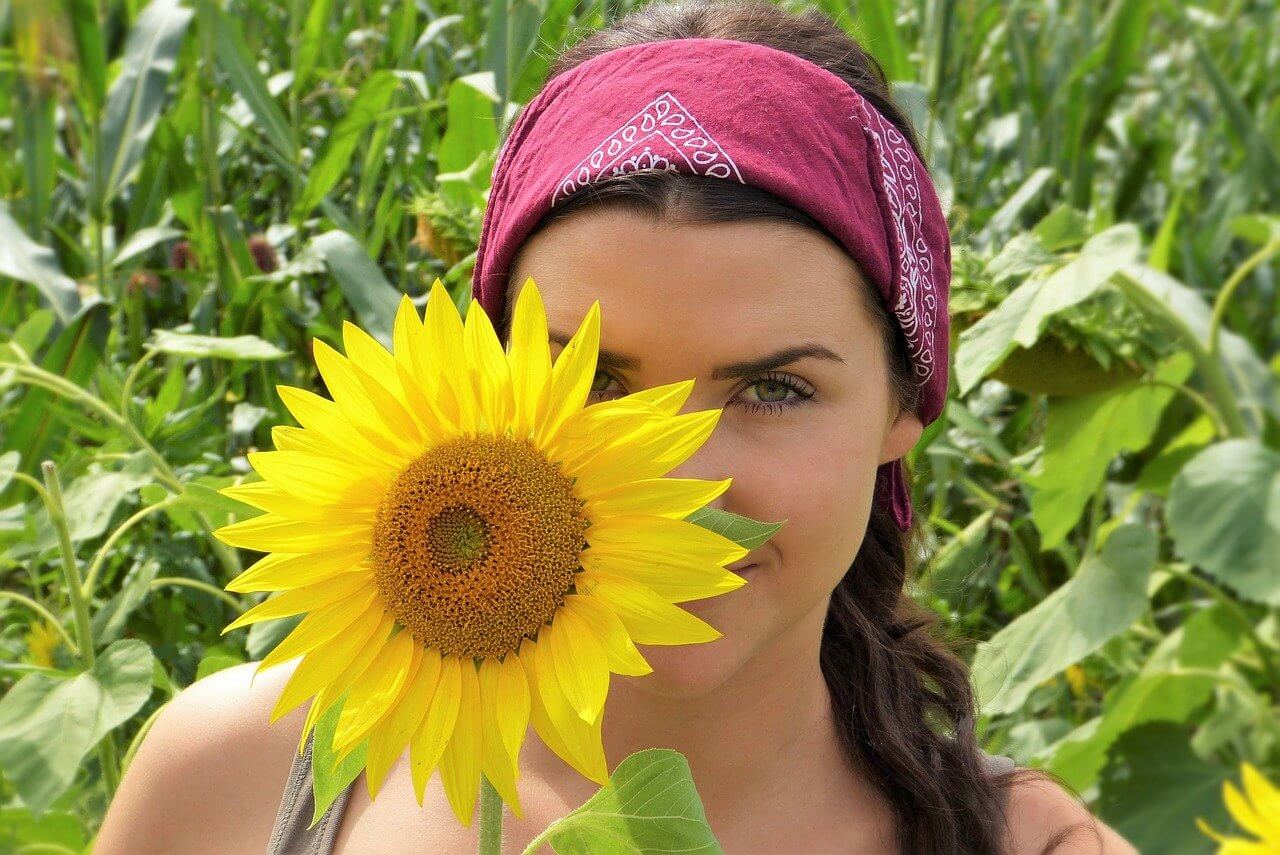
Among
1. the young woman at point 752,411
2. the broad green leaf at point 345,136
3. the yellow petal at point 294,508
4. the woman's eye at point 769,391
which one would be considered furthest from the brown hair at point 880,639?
the broad green leaf at point 345,136

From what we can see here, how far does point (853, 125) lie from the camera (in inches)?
43.9

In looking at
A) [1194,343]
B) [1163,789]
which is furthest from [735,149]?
[1163,789]

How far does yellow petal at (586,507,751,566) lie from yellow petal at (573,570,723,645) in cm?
2

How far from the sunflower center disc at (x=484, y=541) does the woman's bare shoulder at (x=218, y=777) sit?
1.91 ft

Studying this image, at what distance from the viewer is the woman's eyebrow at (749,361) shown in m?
0.90

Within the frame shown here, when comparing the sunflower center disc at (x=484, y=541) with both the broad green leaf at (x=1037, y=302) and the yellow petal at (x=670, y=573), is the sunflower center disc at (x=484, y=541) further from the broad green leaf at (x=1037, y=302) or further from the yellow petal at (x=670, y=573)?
the broad green leaf at (x=1037, y=302)

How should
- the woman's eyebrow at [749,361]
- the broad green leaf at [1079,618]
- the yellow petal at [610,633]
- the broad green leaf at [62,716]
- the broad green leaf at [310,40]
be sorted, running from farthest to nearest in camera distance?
the broad green leaf at [310,40] → the broad green leaf at [1079,618] → the broad green leaf at [62,716] → the woman's eyebrow at [749,361] → the yellow petal at [610,633]

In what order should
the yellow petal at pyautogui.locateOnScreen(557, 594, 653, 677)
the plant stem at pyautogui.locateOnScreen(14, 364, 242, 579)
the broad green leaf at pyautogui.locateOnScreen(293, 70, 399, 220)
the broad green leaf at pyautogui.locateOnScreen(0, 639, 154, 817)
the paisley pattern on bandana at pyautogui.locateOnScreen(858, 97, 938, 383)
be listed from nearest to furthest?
the yellow petal at pyautogui.locateOnScreen(557, 594, 653, 677) < the broad green leaf at pyautogui.locateOnScreen(0, 639, 154, 817) < the paisley pattern on bandana at pyautogui.locateOnScreen(858, 97, 938, 383) < the plant stem at pyautogui.locateOnScreen(14, 364, 242, 579) < the broad green leaf at pyautogui.locateOnScreen(293, 70, 399, 220)

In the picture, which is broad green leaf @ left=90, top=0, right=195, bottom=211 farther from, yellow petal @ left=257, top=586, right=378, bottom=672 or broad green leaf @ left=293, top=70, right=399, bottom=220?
yellow petal @ left=257, top=586, right=378, bottom=672

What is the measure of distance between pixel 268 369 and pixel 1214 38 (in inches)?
125

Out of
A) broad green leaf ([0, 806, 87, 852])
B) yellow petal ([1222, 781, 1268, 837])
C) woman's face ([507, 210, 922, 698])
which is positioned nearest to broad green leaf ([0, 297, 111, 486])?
broad green leaf ([0, 806, 87, 852])

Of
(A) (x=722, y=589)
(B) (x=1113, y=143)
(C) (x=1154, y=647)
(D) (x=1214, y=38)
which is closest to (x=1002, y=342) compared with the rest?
(C) (x=1154, y=647)

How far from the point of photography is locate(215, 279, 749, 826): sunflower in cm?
66

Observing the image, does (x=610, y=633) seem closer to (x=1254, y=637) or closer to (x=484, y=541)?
(x=484, y=541)
